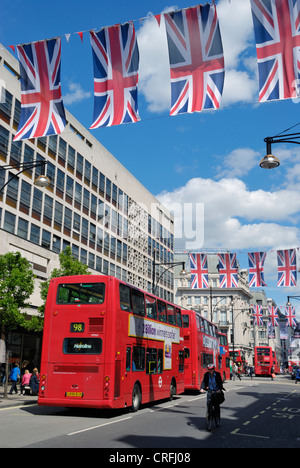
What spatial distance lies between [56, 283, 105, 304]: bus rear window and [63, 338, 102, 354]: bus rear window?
46.8 inches

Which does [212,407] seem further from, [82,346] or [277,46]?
[277,46]

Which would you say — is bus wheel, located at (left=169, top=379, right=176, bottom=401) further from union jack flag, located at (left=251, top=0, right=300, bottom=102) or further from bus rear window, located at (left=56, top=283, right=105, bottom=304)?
union jack flag, located at (left=251, top=0, right=300, bottom=102)

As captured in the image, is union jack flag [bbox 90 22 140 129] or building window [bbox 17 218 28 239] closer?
union jack flag [bbox 90 22 140 129]

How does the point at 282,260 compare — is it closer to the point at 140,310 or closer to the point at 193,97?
the point at 140,310

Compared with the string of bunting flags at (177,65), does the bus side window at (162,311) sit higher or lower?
lower

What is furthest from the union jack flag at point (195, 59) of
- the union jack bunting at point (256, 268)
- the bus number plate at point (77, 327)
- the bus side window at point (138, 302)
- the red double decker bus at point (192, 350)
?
the union jack bunting at point (256, 268)

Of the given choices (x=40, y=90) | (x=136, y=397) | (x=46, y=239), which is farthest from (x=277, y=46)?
(x=46, y=239)

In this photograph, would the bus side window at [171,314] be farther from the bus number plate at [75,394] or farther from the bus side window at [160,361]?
the bus number plate at [75,394]

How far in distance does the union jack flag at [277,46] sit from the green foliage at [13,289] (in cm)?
1373

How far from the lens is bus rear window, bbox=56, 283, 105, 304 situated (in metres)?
15.0

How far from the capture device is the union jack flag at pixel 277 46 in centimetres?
1344

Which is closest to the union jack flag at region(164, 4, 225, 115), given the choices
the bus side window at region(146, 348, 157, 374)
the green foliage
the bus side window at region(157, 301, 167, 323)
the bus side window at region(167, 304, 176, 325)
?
the bus side window at region(157, 301, 167, 323)

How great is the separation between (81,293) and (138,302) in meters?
2.85

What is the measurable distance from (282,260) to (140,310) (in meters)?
17.6
